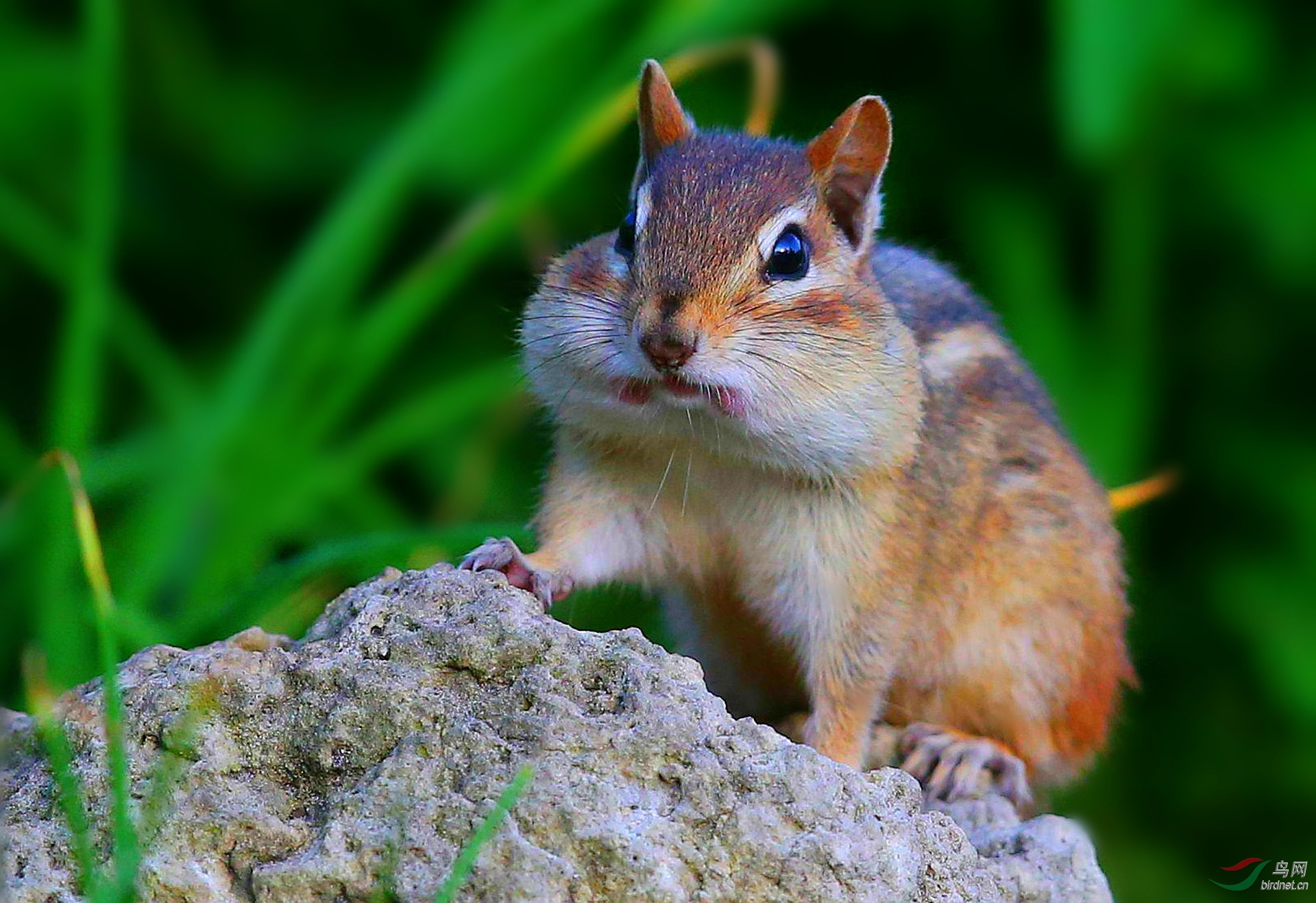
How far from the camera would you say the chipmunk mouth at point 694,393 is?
287cm

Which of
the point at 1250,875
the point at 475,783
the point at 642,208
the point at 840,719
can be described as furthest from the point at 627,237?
the point at 1250,875

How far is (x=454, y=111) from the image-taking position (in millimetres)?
5082

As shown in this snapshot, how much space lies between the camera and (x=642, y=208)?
3.12 meters

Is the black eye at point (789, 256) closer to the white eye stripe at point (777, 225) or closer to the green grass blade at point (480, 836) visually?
the white eye stripe at point (777, 225)

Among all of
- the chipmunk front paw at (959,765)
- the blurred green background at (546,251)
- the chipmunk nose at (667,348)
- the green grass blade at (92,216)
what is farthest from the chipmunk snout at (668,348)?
the green grass blade at (92,216)

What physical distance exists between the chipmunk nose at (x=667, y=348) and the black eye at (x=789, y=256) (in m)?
0.35

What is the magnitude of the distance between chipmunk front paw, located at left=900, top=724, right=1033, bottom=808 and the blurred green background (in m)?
1.57

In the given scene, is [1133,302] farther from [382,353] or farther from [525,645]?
[525,645]

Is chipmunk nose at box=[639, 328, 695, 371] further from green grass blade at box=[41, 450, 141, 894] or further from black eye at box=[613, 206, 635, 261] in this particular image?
green grass blade at box=[41, 450, 141, 894]

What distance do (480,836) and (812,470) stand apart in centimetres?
124

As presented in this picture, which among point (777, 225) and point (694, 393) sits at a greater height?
point (777, 225)

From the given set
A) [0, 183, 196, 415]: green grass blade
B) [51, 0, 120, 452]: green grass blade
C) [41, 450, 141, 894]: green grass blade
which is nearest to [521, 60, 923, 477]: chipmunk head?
[41, 450, 141, 894]: green grass blade

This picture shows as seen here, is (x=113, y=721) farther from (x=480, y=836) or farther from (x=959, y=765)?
(x=959, y=765)

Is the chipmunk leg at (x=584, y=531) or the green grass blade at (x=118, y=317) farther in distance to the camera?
the green grass blade at (x=118, y=317)
